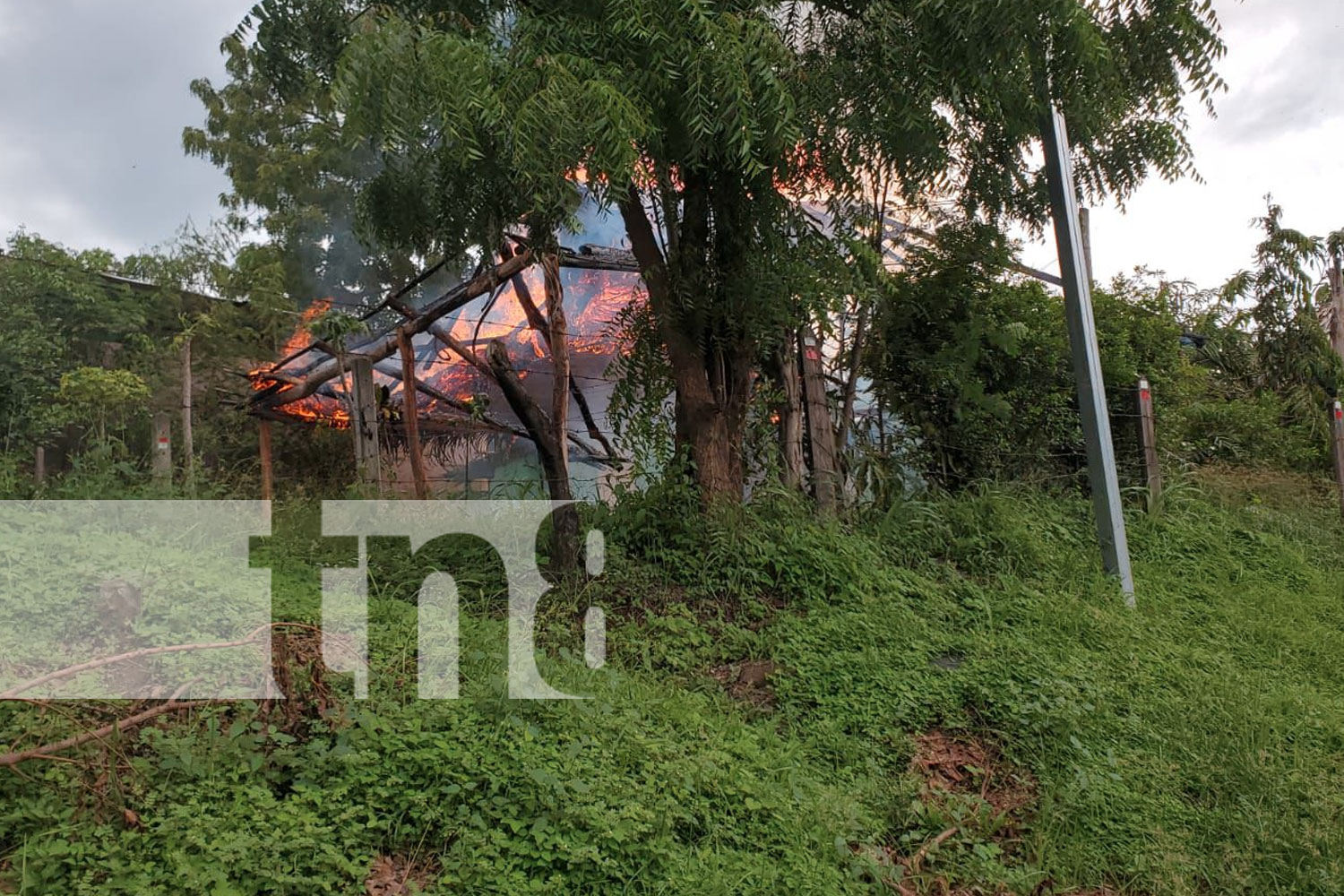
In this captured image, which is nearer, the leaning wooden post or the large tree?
the large tree

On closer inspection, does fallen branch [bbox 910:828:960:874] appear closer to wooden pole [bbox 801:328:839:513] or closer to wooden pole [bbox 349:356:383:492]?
wooden pole [bbox 801:328:839:513]

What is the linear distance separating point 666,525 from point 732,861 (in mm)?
2641

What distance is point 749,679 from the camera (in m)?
3.80

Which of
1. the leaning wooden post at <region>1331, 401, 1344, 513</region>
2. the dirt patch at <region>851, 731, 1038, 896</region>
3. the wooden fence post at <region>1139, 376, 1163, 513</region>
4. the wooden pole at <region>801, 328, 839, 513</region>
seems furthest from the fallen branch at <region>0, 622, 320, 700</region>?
the leaning wooden post at <region>1331, 401, 1344, 513</region>

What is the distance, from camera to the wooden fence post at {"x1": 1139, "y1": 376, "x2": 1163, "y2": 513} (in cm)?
648

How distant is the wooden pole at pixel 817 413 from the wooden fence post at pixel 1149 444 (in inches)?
106

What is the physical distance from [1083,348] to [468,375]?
20.5 ft

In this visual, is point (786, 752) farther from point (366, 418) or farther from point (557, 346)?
point (366, 418)

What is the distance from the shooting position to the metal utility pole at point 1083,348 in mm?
5141

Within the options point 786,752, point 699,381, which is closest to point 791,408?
point 699,381

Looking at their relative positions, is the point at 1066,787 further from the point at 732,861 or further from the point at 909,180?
the point at 909,180

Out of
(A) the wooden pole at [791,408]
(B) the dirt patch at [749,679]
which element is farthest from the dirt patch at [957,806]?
(A) the wooden pole at [791,408]

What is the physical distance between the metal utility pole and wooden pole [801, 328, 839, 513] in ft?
5.69

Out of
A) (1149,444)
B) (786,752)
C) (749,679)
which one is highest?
(1149,444)
